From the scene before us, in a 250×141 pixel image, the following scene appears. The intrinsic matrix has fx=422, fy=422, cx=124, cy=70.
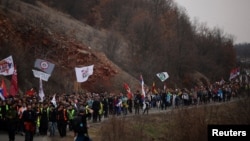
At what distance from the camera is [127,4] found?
8006 cm

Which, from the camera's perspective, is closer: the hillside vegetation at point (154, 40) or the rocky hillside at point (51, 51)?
the rocky hillside at point (51, 51)

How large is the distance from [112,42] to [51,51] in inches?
590

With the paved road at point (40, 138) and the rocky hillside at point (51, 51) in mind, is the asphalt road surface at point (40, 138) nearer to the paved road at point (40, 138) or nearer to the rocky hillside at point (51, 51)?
the paved road at point (40, 138)

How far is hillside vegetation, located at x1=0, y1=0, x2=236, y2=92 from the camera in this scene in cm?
4409

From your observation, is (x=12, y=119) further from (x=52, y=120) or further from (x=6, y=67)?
(x=6, y=67)

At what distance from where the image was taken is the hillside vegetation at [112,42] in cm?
4409

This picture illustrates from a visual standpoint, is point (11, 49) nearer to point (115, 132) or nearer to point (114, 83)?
point (114, 83)

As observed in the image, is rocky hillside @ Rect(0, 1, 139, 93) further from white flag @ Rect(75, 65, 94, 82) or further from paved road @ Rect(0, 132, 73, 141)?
paved road @ Rect(0, 132, 73, 141)

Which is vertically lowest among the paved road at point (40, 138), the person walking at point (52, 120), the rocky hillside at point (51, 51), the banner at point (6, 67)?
the paved road at point (40, 138)

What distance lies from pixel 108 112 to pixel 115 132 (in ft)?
45.9

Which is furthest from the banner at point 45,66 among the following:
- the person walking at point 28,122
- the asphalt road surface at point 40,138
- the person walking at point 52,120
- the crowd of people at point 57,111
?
the person walking at point 28,122

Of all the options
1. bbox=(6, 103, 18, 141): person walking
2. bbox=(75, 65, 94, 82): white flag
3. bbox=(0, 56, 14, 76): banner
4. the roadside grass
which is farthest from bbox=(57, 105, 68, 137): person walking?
bbox=(75, 65, 94, 82): white flag

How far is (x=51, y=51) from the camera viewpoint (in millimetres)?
45969

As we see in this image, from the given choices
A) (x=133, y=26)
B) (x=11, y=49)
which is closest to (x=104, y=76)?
(x=11, y=49)
